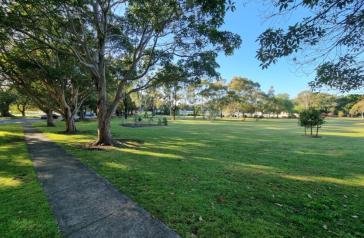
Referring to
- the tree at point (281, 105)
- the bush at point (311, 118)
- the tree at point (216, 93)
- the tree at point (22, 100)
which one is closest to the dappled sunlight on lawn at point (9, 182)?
the bush at point (311, 118)

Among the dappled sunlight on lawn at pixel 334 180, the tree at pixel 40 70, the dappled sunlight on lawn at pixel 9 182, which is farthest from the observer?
the tree at pixel 40 70

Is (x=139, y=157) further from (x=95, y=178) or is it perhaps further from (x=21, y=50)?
(x=21, y=50)

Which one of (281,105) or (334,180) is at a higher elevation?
(281,105)

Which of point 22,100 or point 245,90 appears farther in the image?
point 245,90

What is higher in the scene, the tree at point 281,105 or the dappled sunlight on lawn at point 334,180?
the tree at point 281,105

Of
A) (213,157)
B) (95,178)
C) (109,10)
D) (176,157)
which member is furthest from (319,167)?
(109,10)

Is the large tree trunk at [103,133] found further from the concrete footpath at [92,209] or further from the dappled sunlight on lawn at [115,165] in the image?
the concrete footpath at [92,209]

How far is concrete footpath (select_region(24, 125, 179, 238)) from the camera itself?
9.81 feet

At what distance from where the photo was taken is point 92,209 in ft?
11.9

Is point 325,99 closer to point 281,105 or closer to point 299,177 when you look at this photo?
point 299,177

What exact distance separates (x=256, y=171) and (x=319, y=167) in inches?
96.3

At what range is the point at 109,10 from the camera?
Result: 408 inches

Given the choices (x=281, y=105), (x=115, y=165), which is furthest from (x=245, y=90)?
(x=115, y=165)

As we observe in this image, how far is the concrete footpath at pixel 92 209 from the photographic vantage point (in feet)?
9.81
